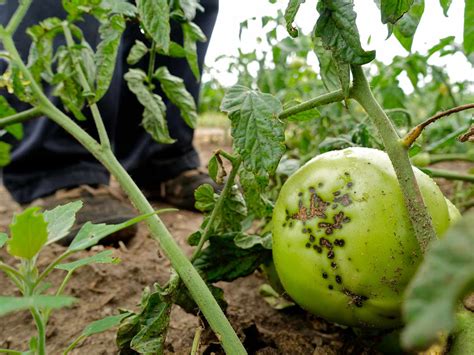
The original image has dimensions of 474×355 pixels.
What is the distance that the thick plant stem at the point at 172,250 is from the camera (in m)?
0.93

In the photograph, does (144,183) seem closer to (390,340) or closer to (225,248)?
(225,248)

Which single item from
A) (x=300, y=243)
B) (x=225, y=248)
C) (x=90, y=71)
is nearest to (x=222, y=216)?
(x=225, y=248)

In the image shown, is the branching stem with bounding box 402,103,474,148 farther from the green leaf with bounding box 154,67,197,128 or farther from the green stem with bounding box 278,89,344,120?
the green leaf with bounding box 154,67,197,128

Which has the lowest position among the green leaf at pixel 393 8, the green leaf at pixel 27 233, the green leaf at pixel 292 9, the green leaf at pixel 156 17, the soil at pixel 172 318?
the soil at pixel 172 318

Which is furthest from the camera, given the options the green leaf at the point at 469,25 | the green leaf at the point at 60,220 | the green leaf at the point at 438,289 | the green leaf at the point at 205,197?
the green leaf at the point at 205,197

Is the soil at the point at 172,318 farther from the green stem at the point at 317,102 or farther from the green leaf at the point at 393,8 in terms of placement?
the green leaf at the point at 393,8

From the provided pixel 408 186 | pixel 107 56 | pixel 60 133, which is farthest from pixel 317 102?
pixel 60 133

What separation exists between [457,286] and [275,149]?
0.61 m

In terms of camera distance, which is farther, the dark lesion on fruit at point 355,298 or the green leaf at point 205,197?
the green leaf at point 205,197

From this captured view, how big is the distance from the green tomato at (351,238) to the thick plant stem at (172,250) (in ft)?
0.52

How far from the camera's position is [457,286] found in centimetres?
31

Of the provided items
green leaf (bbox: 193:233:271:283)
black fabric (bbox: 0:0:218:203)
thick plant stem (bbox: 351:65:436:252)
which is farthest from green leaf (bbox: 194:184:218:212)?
black fabric (bbox: 0:0:218:203)

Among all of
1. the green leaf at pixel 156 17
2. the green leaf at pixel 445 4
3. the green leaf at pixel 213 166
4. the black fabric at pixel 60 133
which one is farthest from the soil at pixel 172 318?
the green leaf at pixel 445 4

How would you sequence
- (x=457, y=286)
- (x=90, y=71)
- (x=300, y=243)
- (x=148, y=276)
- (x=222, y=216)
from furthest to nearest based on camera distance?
(x=148, y=276) → (x=90, y=71) → (x=222, y=216) → (x=300, y=243) → (x=457, y=286)
